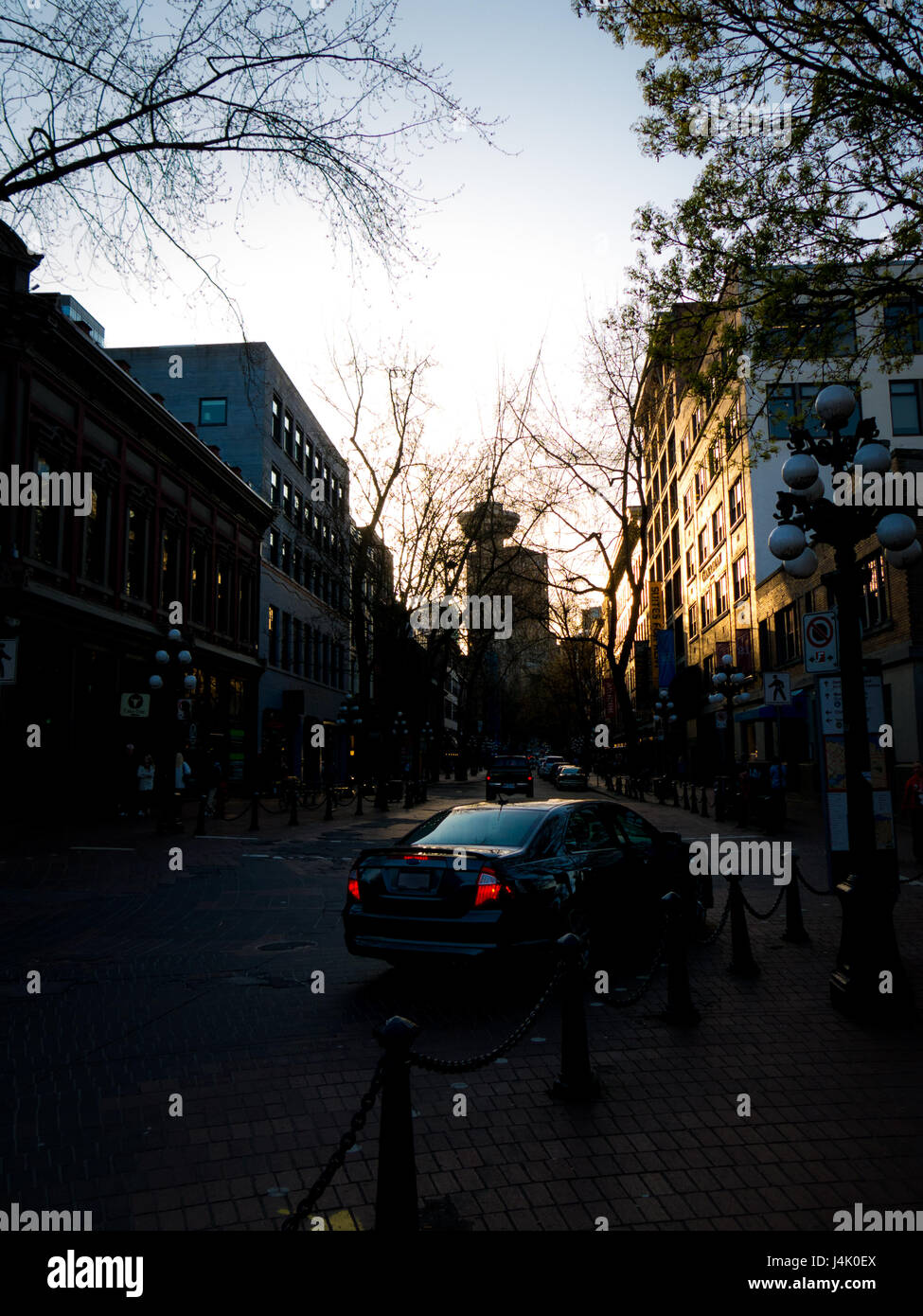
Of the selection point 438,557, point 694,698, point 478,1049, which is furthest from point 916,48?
point 694,698

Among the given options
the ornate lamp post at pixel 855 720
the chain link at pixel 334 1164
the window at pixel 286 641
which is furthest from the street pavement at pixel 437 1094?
the window at pixel 286 641

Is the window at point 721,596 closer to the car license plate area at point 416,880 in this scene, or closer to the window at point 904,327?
the window at point 904,327

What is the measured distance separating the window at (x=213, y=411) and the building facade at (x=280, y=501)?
0.14 ft

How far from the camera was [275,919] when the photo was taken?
10758 millimetres

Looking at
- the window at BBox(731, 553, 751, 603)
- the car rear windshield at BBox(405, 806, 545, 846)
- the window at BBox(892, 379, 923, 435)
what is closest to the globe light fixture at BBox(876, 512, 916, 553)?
the car rear windshield at BBox(405, 806, 545, 846)

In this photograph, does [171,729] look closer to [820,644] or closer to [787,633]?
[820,644]

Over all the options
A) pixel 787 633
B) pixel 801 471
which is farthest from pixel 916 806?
pixel 787 633

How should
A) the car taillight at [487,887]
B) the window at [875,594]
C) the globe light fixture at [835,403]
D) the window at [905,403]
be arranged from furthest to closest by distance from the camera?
the window at [905,403] < the window at [875,594] < the globe light fixture at [835,403] < the car taillight at [487,887]

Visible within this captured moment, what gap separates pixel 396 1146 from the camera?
3008mm

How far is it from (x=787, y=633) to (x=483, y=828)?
29629 millimetres

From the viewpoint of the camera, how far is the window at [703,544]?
49500mm

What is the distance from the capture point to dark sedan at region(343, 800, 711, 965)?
674cm

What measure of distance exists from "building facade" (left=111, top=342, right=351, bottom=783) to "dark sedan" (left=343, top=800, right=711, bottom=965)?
89.6 feet

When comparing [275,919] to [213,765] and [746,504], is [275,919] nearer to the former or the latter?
[213,765]
